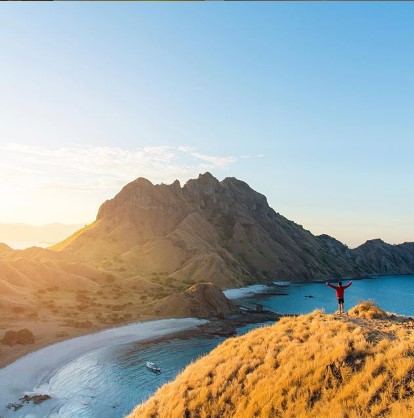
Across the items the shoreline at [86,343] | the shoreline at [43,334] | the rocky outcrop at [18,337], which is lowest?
the shoreline at [86,343]

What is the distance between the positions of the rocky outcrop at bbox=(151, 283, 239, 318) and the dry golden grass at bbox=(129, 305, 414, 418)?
5638 cm

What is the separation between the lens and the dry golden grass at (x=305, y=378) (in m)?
13.6

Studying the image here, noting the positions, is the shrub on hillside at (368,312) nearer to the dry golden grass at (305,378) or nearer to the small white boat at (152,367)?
the dry golden grass at (305,378)

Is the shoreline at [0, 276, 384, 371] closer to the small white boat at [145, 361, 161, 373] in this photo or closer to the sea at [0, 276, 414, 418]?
the sea at [0, 276, 414, 418]

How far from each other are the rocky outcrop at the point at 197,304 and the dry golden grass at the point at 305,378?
56380mm

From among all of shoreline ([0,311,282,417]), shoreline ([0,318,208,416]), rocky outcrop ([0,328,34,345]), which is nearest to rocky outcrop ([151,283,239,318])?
shoreline ([0,311,282,417])

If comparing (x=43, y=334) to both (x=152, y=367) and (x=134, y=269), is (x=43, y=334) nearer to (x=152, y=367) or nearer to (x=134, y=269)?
(x=152, y=367)

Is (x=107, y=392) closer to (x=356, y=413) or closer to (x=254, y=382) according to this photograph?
(x=254, y=382)

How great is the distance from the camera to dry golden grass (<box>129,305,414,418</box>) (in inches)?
537

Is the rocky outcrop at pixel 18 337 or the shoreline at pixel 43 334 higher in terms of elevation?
the rocky outcrop at pixel 18 337

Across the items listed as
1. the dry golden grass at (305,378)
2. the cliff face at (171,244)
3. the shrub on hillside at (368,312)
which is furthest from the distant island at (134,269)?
the shrub on hillside at (368,312)

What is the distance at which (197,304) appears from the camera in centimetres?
8069

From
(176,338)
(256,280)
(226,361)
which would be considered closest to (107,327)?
(176,338)

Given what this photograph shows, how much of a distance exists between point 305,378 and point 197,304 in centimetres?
6644
